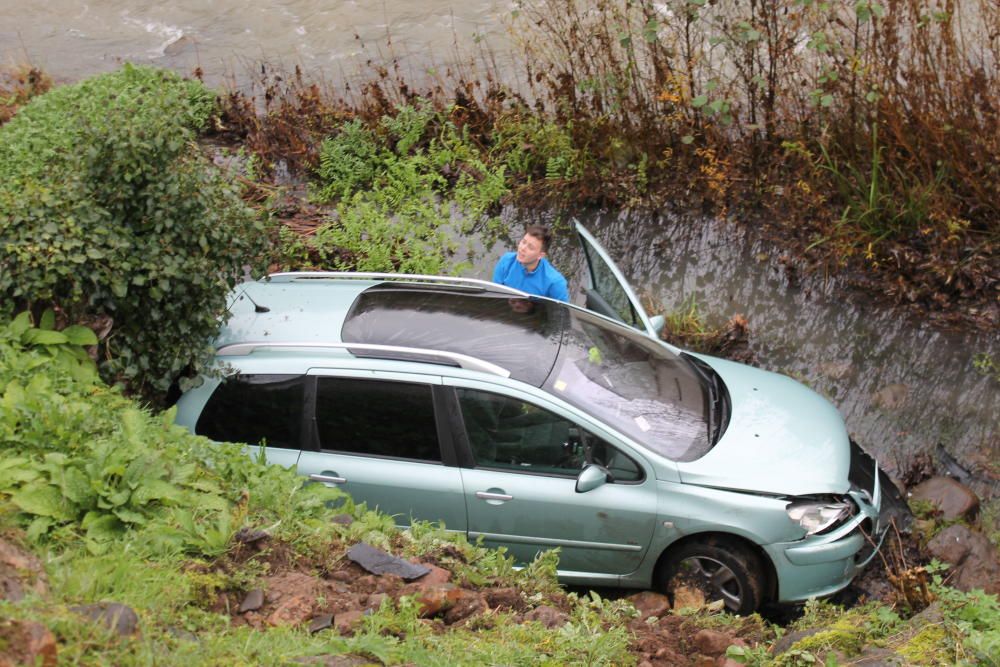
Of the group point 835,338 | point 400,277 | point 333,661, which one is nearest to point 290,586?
point 333,661

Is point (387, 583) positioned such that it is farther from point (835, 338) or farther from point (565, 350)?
point (835, 338)

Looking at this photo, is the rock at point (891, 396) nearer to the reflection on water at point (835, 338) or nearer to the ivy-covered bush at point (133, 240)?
the reflection on water at point (835, 338)

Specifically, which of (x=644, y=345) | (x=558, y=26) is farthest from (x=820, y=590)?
(x=558, y=26)

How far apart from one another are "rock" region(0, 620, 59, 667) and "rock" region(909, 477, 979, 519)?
5493 mm

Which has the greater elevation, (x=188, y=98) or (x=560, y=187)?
(x=188, y=98)

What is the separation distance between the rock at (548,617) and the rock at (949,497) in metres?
3.17

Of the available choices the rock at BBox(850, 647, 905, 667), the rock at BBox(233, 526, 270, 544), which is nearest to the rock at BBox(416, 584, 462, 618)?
the rock at BBox(233, 526, 270, 544)

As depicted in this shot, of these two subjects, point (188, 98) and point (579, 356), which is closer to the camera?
point (579, 356)

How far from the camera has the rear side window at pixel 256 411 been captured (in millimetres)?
5691

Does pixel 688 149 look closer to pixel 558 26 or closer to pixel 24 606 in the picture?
pixel 558 26

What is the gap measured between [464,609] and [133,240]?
2.89 m

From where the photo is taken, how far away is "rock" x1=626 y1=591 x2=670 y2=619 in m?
5.54

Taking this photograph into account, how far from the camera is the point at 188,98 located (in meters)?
10.7

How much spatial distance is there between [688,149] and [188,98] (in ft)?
18.3
